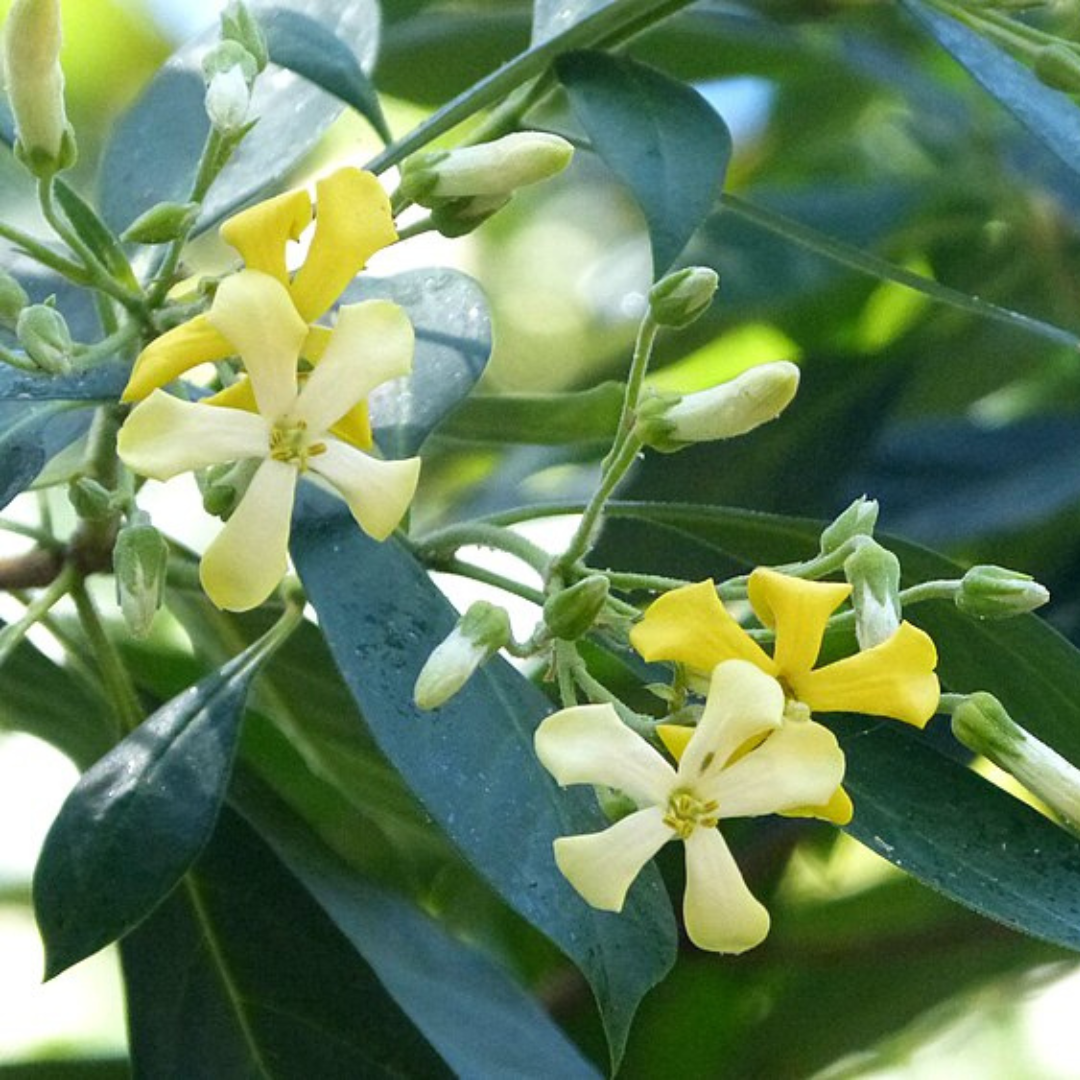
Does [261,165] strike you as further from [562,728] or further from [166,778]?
[562,728]

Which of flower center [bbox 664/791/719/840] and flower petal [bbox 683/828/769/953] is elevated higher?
flower center [bbox 664/791/719/840]

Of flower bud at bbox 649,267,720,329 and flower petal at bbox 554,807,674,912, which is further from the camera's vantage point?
flower bud at bbox 649,267,720,329

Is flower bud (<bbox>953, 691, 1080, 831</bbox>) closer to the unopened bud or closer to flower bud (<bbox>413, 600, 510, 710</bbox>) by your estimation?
flower bud (<bbox>413, 600, 510, 710</bbox>)

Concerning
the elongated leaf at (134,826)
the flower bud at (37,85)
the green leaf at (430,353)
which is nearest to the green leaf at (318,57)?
the green leaf at (430,353)

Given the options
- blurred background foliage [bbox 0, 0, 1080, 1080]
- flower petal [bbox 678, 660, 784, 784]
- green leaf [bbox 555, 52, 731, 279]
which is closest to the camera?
flower petal [bbox 678, 660, 784, 784]

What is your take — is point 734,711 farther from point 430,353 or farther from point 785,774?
point 430,353

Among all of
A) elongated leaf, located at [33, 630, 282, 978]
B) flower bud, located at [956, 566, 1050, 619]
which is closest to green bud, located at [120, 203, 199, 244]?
elongated leaf, located at [33, 630, 282, 978]
